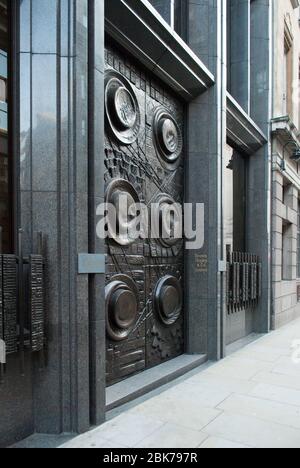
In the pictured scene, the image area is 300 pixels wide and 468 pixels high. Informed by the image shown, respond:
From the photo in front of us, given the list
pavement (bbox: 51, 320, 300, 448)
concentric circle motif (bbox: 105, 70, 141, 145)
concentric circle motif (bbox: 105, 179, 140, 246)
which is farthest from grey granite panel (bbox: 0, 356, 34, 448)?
concentric circle motif (bbox: 105, 70, 141, 145)

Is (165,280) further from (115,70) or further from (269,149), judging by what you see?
(269,149)

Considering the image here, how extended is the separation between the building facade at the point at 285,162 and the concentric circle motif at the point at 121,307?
7781 mm

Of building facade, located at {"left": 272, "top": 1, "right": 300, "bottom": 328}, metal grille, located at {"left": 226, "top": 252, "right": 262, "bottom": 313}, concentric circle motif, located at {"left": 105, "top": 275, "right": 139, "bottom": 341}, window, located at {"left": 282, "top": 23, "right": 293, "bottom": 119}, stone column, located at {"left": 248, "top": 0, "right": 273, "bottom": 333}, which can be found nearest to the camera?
concentric circle motif, located at {"left": 105, "top": 275, "right": 139, "bottom": 341}

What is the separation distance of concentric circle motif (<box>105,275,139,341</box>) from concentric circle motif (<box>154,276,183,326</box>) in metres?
0.77

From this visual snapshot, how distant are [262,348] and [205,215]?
3.94 metres

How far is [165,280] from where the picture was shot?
7.95 metres

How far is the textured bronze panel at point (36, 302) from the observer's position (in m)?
4.59

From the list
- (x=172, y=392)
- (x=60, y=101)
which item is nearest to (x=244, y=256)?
(x=172, y=392)

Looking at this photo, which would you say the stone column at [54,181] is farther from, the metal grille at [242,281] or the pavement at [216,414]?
the metal grille at [242,281]

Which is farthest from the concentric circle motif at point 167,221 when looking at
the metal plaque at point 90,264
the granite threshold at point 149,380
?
the metal plaque at point 90,264

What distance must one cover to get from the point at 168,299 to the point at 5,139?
4345mm

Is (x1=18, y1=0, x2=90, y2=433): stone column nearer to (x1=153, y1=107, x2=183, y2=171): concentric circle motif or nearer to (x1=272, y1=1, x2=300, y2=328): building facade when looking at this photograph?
(x1=153, y1=107, x2=183, y2=171): concentric circle motif

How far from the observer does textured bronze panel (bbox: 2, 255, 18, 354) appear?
437 centimetres

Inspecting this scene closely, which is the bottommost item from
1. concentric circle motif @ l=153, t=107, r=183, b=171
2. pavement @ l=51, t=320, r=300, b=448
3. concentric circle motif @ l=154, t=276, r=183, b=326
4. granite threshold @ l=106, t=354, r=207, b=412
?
pavement @ l=51, t=320, r=300, b=448
